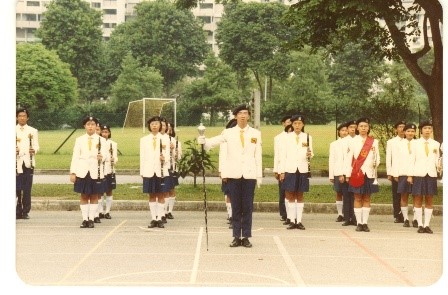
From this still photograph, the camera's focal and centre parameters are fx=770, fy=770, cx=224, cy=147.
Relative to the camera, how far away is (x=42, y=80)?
29.5 metres

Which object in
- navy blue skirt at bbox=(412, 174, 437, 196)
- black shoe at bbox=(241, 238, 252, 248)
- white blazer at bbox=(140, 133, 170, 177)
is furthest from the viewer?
Result: white blazer at bbox=(140, 133, 170, 177)

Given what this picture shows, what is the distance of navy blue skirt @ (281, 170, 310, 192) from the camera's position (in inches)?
496

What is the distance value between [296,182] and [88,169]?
3441 millimetres

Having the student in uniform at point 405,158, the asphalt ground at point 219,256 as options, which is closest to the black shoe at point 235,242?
the asphalt ground at point 219,256

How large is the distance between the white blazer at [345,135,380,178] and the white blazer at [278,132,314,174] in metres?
0.70

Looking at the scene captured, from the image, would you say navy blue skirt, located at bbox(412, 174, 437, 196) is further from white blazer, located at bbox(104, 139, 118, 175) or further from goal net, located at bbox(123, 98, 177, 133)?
goal net, located at bbox(123, 98, 177, 133)

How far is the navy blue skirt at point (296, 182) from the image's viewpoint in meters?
12.6

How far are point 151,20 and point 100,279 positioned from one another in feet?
76.3

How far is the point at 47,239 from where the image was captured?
11.2 meters

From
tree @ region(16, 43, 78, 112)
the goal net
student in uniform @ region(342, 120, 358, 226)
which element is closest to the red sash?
student in uniform @ region(342, 120, 358, 226)

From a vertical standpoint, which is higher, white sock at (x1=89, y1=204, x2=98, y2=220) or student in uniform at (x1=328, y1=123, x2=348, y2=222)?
student in uniform at (x1=328, y1=123, x2=348, y2=222)

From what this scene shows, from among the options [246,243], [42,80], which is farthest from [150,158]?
[42,80]

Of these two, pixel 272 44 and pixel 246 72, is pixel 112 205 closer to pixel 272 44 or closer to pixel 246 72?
pixel 272 44

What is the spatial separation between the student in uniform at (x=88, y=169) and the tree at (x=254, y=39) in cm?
1135
